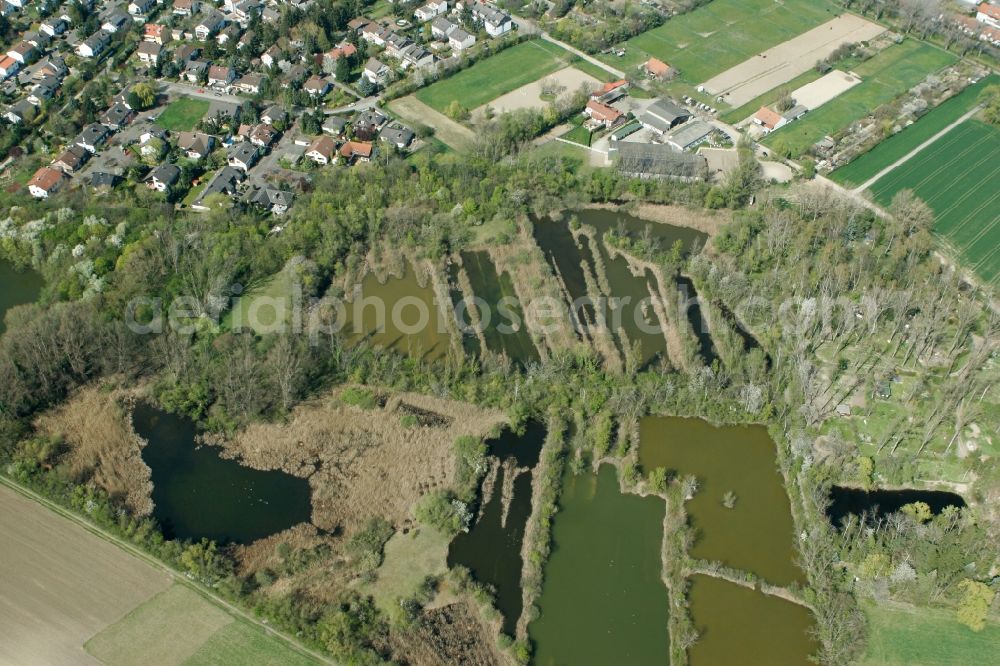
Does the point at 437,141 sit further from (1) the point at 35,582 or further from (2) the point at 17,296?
(1) the point at 35,582

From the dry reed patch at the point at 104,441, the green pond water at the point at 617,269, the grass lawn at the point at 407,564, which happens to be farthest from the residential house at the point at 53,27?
the grass lawn at the point at 407,564

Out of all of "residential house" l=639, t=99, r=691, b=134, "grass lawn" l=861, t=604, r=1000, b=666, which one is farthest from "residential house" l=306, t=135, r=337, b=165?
"grass lawn" l=861, t=604, r=1000, b=666

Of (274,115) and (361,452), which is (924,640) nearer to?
(361,452)

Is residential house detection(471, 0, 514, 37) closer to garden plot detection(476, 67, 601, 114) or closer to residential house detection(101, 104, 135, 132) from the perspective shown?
garden plot detection(476, 67, 601, 114)

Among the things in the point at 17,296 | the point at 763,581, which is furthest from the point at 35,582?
the point at 763,581

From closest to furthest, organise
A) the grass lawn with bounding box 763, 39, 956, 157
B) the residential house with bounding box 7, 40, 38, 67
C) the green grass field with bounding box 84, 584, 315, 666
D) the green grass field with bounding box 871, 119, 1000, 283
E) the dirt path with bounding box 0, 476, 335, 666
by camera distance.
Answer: the green grass field with bounding box 84, 584, 315, 666 → the dirt path with bounding box 0, 476, 335, 666 → the green grass field with bounding box 871, 119, 1000, 283 → the grass lawn with bounding box 763, 39, 956, 157 → the residential house with bounding box 7, 40, 38, 67

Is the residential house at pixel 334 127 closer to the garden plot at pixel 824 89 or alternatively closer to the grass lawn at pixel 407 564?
the grass lawn at pixel 407 564
